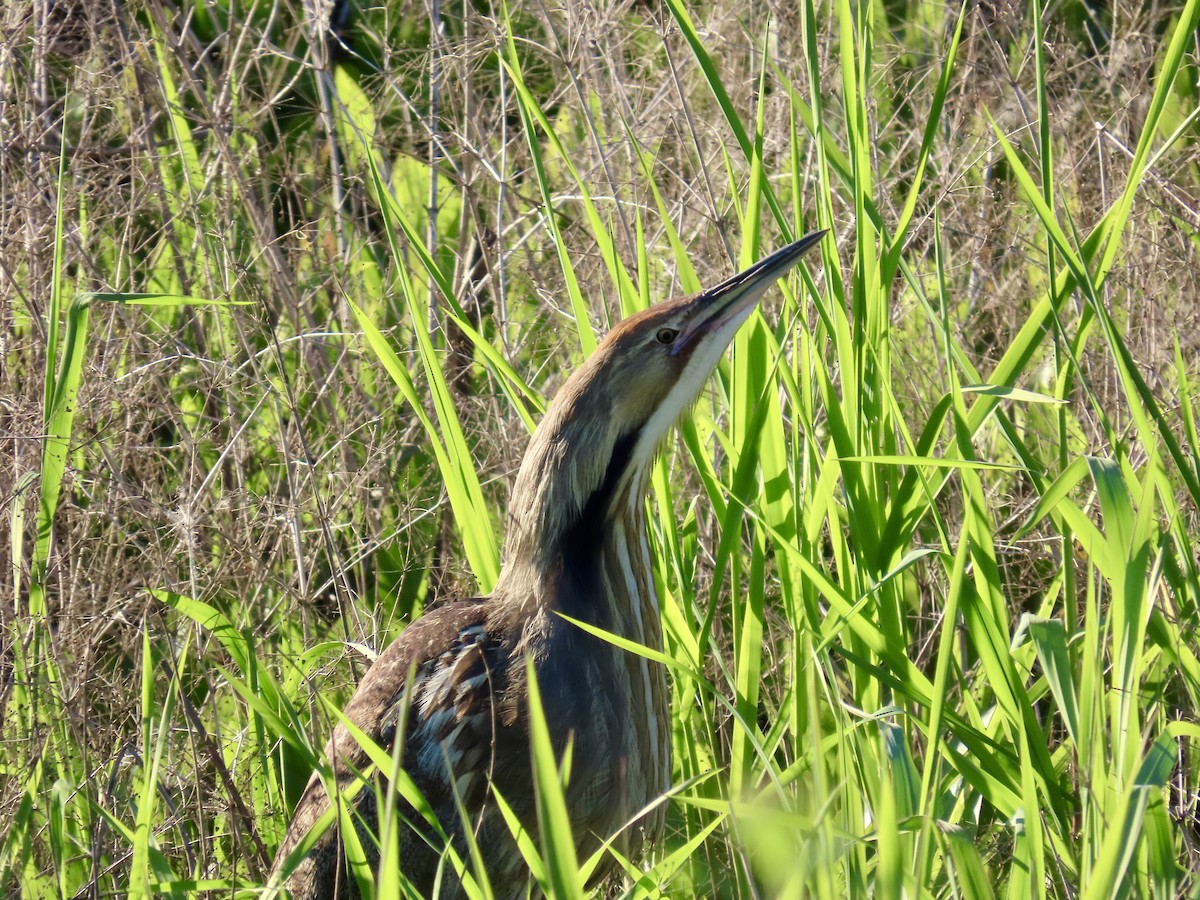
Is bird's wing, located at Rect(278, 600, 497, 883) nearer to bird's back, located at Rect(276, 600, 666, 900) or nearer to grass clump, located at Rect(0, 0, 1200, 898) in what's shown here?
bird's back, located at Rect(276, 600, 666, 900)

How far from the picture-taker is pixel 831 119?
326 cm

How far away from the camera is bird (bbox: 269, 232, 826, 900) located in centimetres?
186

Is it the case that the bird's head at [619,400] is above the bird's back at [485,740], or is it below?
above

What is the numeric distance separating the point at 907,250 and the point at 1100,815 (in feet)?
5.51

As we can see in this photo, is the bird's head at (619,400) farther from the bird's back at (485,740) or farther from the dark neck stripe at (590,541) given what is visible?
the bird's back at (485,740)

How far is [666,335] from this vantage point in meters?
1.92

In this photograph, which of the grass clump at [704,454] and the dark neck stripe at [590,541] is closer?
the grass clump at [704,454]

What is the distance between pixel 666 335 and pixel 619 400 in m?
0.11

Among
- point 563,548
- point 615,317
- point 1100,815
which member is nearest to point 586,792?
point 563,548

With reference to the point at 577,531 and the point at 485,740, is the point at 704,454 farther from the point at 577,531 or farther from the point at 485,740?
the point at 485,740

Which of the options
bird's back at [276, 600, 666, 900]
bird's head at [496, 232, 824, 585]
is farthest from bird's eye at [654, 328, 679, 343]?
bird's back at [276, 600, 666, 900]

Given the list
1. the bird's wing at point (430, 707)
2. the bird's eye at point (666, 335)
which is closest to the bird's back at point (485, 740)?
the bird's wing at point (430, 707)

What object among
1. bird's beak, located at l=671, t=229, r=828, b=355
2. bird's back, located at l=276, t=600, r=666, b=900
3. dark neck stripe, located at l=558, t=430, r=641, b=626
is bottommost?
bird's back, located at l=276, t=600, r=666, b=900

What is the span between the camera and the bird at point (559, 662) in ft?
6.12
